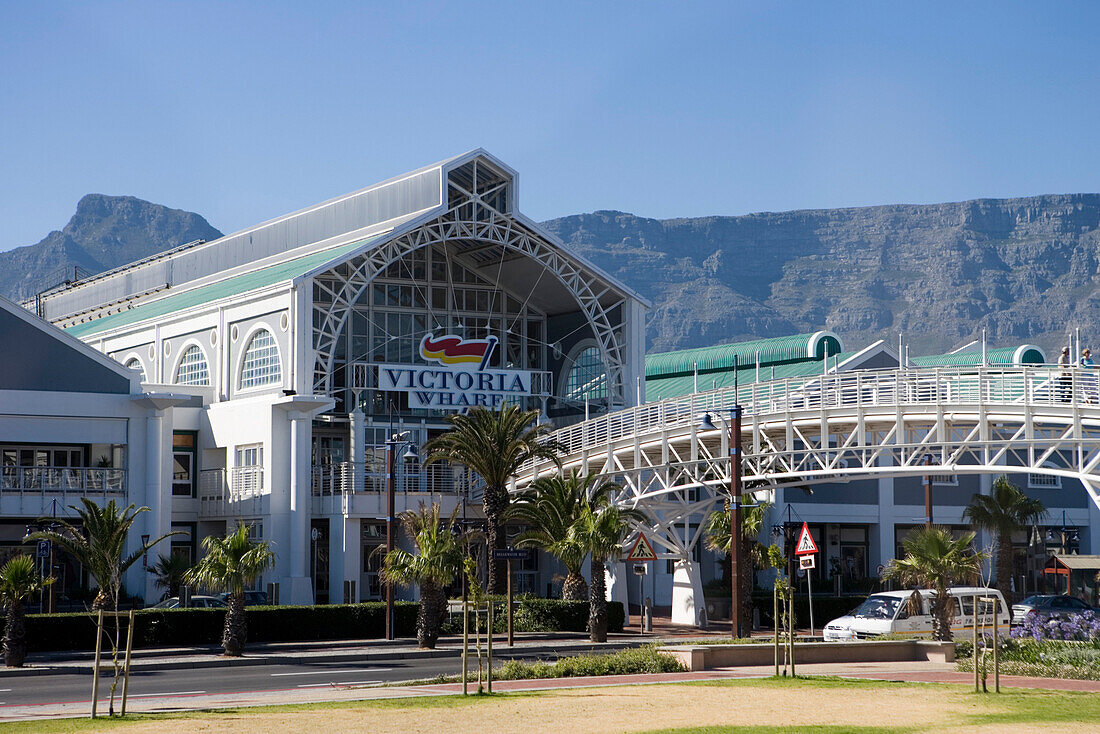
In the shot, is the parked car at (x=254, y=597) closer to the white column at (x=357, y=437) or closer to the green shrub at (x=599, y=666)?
the white column at (x=357, y=437)

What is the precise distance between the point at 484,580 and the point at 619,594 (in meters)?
5.70

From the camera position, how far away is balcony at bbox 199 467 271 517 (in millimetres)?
55688

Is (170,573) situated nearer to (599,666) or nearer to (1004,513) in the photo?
(599,666)

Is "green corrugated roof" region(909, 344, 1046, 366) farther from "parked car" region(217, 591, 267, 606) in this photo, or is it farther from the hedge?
"parked car" region(217, 591, 267, 606)

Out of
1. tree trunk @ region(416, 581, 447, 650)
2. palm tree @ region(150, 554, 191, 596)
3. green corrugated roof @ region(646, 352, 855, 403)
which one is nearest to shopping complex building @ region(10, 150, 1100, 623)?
green corrugated roof @ region(646, 352, 855, 403)

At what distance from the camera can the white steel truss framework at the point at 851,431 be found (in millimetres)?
37094

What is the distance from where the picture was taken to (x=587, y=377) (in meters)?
67.0

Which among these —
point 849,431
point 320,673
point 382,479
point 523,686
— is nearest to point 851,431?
point 849,431

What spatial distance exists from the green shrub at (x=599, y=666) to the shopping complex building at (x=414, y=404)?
11.7 m

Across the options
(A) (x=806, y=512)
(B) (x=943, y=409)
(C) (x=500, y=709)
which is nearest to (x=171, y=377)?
(A) (x=806, y=512)

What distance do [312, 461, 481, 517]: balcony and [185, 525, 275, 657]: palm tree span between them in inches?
690

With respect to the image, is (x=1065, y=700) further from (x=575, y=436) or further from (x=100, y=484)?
(x=100, y=484)

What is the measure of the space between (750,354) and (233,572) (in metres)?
47.8

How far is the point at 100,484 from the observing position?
5091cm
